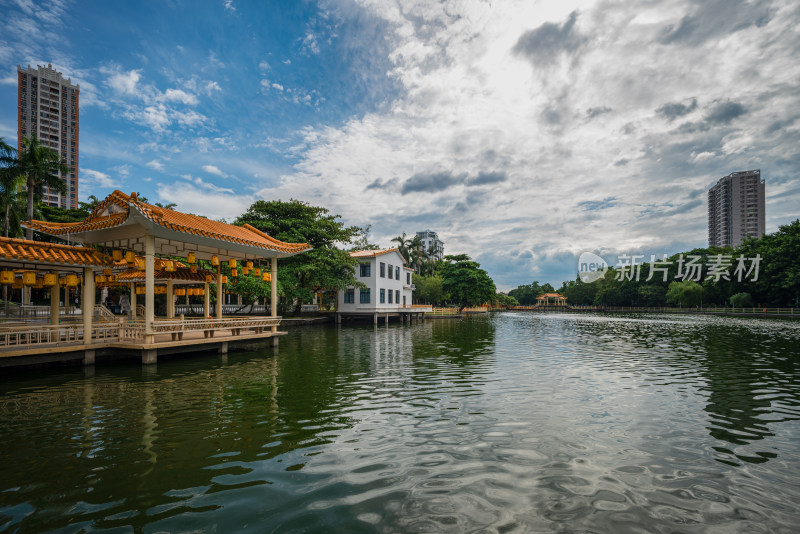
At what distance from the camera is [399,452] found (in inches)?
215

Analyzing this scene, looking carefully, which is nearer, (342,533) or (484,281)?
(342,533)

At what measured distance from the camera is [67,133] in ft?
315

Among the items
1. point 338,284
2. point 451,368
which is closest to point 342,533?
point 451,368

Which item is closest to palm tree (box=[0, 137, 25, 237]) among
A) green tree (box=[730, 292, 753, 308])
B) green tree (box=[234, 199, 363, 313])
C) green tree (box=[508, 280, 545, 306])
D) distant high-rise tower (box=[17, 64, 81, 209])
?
green tree (box=[234, 199, 363, 313])

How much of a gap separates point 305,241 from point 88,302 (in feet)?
59.6

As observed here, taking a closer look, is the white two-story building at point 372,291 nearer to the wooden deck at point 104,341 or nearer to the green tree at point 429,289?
the wooden deck at point 104,341

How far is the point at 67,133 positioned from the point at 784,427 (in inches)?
5133

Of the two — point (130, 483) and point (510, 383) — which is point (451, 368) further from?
point (130, 483)

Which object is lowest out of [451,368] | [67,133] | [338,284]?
[451,368]

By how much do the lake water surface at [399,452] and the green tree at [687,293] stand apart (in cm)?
6070

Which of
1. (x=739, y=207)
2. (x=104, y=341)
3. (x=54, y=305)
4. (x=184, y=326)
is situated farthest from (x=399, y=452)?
(x=739, y=207)

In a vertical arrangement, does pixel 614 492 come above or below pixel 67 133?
below

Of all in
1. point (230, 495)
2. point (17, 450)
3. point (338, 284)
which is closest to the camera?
point (230, 495)

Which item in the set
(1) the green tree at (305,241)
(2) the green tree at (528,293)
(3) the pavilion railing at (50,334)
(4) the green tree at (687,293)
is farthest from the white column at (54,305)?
(2) the green tree at (528,293)
